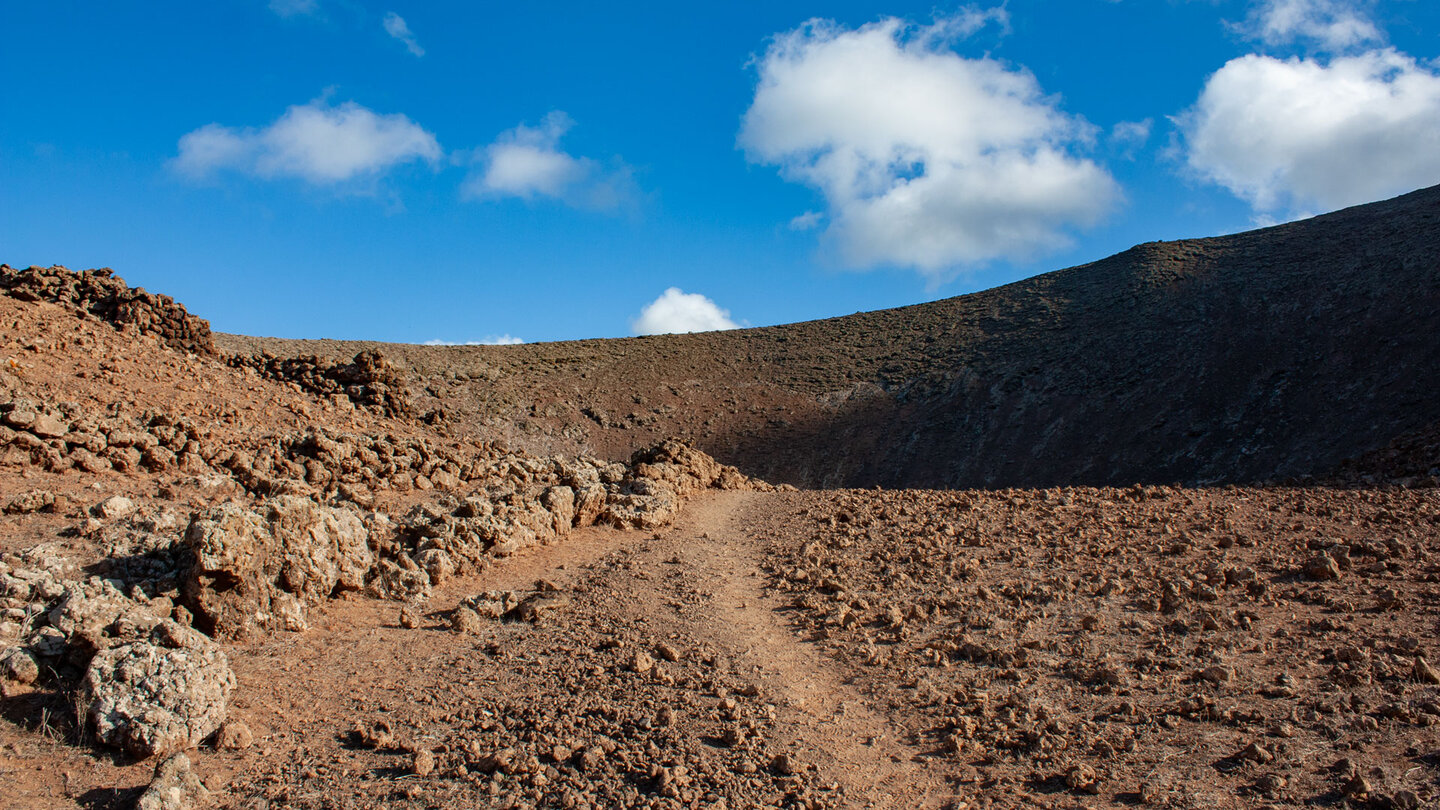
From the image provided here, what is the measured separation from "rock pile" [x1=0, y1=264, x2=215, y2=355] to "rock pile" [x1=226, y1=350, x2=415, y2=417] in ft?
2.68

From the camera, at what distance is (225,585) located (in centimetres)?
647

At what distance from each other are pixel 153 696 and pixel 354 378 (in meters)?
11.0

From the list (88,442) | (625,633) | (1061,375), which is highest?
(1061,375)

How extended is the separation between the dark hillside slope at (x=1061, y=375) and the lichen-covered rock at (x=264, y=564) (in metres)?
22.3

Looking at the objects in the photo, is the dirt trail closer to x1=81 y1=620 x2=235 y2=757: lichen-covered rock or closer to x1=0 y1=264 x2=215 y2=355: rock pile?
x1=81 y1=620 x2=235 y2=757: lichen-covered rock

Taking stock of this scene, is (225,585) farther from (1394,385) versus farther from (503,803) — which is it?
(1394,385)

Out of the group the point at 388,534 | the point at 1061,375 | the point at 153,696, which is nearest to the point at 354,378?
the point at 388,534

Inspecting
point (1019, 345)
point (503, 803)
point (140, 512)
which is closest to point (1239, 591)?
point (503, 803)

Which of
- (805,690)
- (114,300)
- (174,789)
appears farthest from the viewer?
(114,300)

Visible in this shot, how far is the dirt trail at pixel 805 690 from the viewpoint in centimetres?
508

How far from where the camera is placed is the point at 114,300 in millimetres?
13578

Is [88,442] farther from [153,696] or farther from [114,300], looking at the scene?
[114,300]

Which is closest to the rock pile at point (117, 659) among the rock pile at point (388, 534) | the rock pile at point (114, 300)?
the rock pile at point (388, 534)

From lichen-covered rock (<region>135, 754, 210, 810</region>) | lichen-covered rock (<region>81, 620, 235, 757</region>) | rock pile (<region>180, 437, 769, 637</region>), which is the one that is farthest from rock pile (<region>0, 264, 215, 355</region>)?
lichen-covered rock (<region>135, 754, 210, 810</region>)
